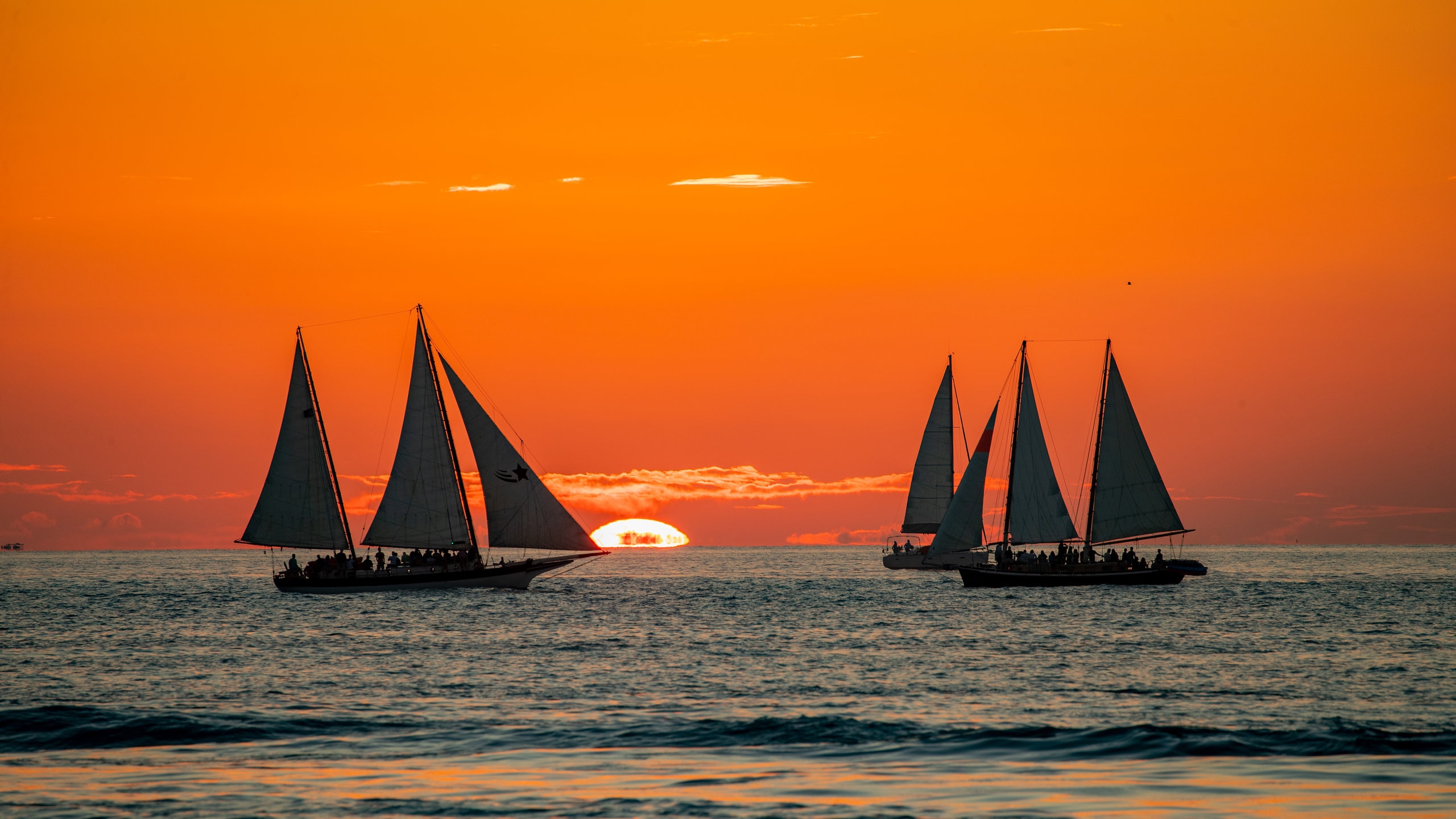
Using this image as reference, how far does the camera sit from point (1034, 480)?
301 ft

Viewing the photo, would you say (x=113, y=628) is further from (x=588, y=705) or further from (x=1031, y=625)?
(x=1031, y=625)

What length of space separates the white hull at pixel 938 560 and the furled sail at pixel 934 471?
3412mm

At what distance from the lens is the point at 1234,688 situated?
39406 millimetres

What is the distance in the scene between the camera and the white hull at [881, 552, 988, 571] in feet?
384

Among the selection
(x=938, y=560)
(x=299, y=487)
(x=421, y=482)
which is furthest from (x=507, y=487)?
(x=938, y=560)

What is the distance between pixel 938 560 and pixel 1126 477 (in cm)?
3941

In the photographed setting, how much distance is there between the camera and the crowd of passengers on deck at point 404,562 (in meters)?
78.3

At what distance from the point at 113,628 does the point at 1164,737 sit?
184 feet

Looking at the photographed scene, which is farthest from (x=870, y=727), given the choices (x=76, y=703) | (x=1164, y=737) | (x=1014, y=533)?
(x=1014, y=533)

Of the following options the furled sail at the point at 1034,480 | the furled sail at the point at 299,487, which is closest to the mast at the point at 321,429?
the furled sail at the point at 299,487

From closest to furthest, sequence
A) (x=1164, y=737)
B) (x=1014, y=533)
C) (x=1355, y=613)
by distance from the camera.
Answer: (x=1164, y=737), (x=1355, y=613), (x=1014, y=533)

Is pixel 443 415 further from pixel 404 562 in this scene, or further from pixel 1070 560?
pixel 1070 560

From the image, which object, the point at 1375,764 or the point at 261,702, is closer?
the point at 1375,764

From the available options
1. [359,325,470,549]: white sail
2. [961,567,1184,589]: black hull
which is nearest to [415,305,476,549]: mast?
[359,325,470,549]: white sail
